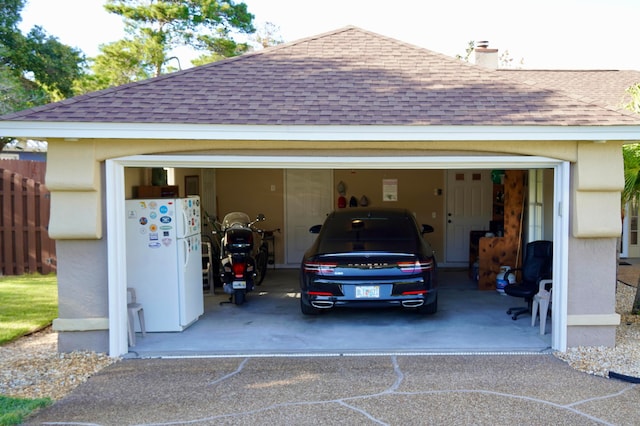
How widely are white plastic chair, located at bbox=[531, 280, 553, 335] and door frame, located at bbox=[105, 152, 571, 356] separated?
0.43m

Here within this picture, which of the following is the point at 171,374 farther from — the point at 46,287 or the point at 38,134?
the point at 46,287

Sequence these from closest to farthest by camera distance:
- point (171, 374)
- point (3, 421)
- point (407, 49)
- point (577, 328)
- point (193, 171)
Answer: point (3, 421)
point (171, 374)
point (577, 328)
point (407, 49)
point (193, 171)

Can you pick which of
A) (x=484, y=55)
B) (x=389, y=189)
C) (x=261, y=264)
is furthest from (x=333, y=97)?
(x=484, y=55)

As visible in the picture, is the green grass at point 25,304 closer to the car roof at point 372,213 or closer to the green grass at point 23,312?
the green grass at point 23,312

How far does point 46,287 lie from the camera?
37.4 ft

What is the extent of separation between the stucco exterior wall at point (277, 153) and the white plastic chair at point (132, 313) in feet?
1.13

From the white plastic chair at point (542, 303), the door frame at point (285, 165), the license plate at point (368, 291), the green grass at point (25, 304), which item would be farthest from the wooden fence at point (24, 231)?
the white plastic chair at point (542, 303)

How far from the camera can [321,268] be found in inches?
312

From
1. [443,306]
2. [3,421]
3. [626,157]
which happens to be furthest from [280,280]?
[3,421]

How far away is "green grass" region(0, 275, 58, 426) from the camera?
534cm

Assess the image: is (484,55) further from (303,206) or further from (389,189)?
(303,206)

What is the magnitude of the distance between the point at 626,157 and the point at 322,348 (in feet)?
15.1

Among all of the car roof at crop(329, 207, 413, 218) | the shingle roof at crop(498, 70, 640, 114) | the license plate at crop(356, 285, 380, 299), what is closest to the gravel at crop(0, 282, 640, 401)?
the license plate at crop(356, 285, 380, 299)

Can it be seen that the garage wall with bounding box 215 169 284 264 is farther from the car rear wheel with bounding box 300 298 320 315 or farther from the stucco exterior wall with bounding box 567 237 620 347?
the stucco exterior wall with bounding box 567 237 620 347
